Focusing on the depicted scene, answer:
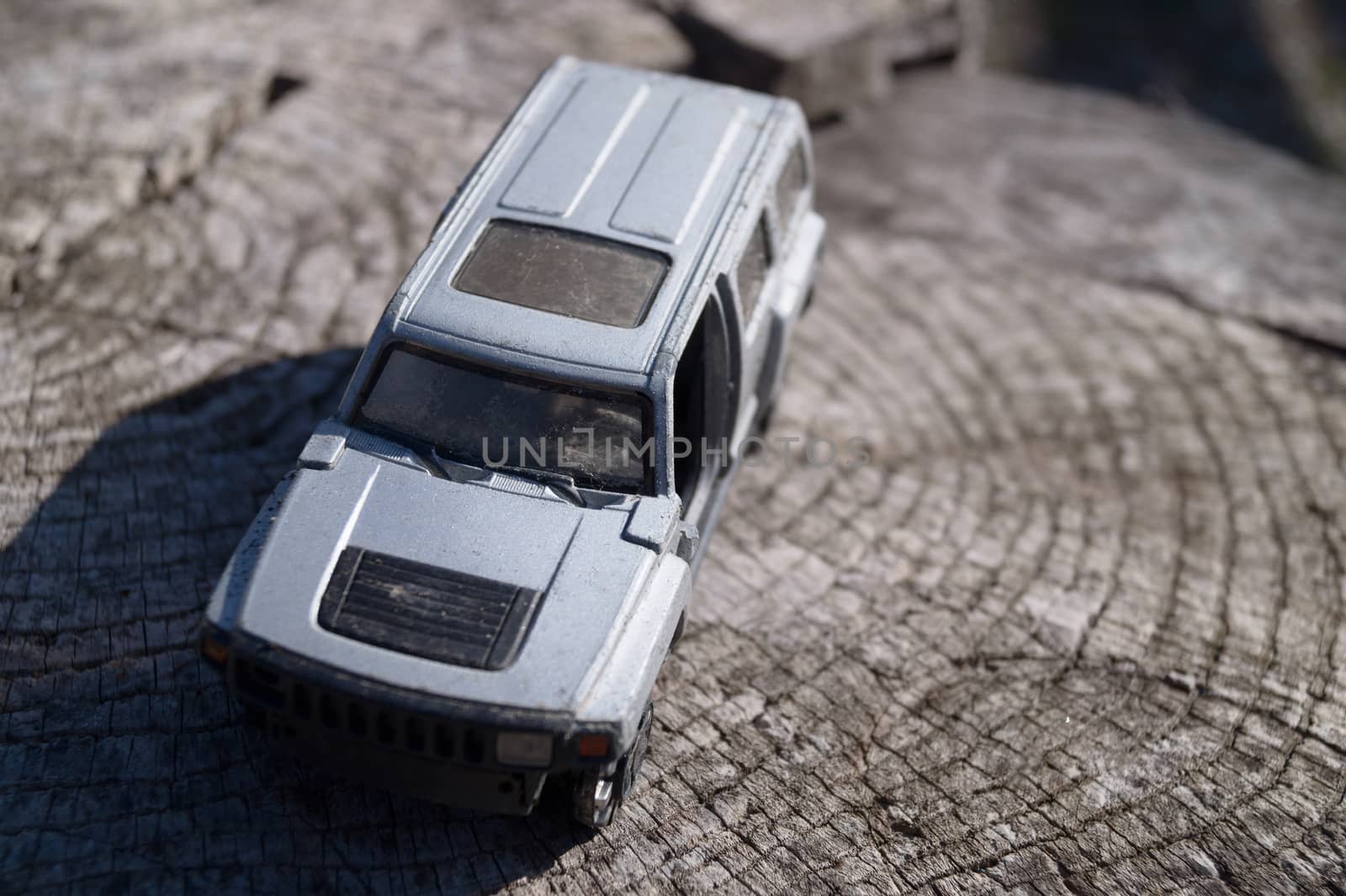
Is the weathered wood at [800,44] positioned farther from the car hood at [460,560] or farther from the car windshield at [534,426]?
the car hood at [460,560]

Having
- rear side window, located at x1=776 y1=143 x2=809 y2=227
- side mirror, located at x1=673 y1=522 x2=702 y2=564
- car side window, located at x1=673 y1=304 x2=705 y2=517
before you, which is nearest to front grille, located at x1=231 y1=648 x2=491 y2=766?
side mirror, located at x1=673 y1=522 x2=702 y2=564

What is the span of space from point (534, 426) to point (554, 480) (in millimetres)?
243

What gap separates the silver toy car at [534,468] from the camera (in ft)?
13.5

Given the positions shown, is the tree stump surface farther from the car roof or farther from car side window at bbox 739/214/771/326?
the car roof

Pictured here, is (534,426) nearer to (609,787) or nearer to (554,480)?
(554,480)

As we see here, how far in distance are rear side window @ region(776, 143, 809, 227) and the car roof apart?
0.30 metres

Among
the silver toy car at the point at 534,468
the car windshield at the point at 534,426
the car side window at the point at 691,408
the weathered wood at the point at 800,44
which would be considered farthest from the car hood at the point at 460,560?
the weathered wood at the point at 800,44

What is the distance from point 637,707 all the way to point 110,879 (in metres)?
2.05

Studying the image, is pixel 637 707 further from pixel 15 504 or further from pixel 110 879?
pixel 15 504

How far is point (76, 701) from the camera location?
4.88 meters

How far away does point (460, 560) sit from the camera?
4441 mm

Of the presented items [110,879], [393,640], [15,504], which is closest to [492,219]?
[393,640]

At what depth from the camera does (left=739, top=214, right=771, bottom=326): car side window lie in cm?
571

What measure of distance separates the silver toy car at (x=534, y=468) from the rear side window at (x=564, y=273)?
0.01 m
